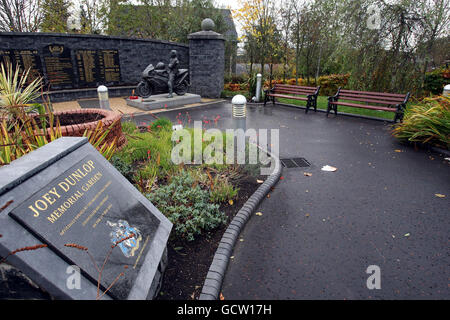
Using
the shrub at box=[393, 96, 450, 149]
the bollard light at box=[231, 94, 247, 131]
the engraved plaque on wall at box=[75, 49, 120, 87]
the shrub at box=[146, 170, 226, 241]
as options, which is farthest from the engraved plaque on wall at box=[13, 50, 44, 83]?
the shrub at box=[393, 96, 450, 149]

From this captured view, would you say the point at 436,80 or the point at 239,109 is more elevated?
the point at 436,80

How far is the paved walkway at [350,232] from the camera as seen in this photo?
2.55 metres

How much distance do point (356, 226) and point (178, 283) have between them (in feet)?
7.61

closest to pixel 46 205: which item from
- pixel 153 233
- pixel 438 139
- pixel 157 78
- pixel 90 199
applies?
pixel 90 199

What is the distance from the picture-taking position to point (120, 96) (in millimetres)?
13312

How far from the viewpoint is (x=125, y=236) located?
2084 millimetres

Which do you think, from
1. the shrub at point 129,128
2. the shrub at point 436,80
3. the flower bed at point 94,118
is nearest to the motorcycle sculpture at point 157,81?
the shrub at point 129,128

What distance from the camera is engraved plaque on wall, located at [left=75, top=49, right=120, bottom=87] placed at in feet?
39.1

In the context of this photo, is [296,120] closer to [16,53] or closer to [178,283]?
[178,283]

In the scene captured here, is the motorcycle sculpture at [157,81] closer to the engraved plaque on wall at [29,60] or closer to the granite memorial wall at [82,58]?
the granite memorial wall at [82,58]

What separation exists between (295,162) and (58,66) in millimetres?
11019

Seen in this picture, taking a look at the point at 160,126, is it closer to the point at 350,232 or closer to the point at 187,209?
the point at 187,209

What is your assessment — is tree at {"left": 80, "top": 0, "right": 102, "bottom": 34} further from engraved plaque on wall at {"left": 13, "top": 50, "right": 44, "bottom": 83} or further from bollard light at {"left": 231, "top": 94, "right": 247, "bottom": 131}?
bollard light at {"left": 231, "top": 94, "right": 247, "bottom": 131}

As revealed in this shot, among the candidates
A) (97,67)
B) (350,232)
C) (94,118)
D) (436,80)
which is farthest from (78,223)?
(436,80)
